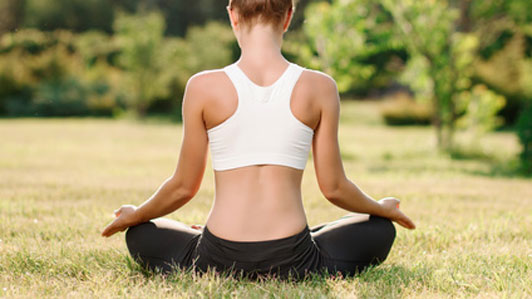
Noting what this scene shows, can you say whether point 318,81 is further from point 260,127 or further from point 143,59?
point 143,59

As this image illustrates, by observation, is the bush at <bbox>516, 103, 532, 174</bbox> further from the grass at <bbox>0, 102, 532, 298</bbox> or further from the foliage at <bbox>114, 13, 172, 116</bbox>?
the foliage at <bbox>114, 13, 172, 116</bbox>

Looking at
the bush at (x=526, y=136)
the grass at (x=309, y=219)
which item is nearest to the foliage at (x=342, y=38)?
the grass at (x=309, y=219)

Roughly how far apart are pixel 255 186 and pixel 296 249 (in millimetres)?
385

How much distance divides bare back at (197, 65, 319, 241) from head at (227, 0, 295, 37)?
0.20 m

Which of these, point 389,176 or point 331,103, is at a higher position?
point 331,103

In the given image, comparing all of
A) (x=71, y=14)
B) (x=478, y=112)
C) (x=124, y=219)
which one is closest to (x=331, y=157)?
(x=124, y=219)

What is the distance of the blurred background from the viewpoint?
11664mm

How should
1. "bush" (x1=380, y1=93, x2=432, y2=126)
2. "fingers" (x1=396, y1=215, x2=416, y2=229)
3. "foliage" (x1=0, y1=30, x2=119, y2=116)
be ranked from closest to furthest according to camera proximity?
"fingers" (x1=396, y1=215, x2=416, y2=229), "bush" (x1=380, y1=93, x2=432, y2=126), "foliage" (x1=0, y1=30, x2=119, y2=116)

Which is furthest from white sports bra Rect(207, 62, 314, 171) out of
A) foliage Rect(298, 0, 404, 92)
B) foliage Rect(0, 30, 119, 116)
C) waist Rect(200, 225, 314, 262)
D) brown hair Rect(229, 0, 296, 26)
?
foliage Rect(0, 30, 119, 116)

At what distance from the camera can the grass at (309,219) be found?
8.81 ft

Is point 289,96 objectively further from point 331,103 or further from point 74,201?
point 74,201

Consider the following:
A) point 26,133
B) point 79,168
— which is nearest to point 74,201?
point 79,168

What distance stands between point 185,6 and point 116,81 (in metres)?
16.2

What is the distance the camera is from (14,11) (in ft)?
132
